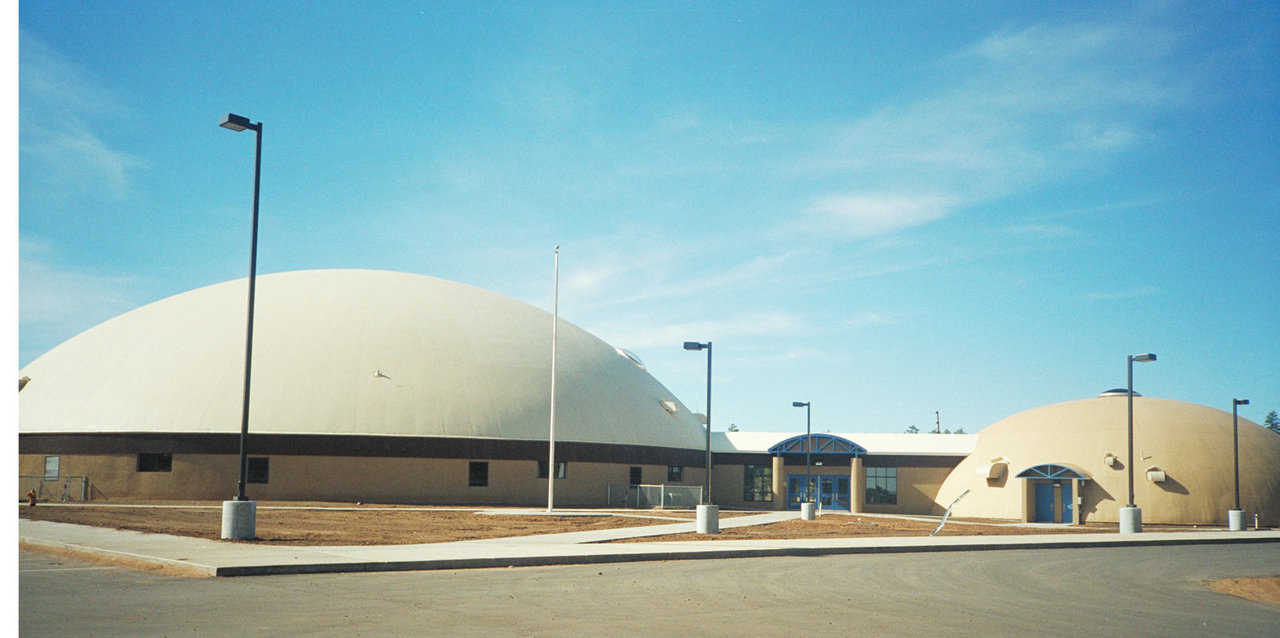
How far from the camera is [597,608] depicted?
1271 centimetres

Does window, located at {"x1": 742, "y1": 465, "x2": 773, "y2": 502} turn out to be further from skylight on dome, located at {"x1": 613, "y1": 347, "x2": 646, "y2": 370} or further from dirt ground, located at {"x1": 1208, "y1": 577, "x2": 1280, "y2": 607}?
dirt ground, located at {"x1": 1208, "y1": 577, "x2": 1280, "y2": 607}

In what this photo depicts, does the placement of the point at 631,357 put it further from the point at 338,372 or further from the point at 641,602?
the point at 641,602

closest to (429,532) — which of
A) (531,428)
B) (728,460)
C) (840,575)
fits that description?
(840,575)

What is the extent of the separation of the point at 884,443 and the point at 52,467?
139 ft

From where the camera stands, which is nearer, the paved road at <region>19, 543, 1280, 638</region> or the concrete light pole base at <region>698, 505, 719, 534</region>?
the paved road at <region>19, 543, 1280, 638</region>

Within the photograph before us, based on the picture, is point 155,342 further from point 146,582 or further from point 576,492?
point 146,582

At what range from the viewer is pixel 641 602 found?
530 inches

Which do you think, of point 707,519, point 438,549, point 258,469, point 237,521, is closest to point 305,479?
point 258,469

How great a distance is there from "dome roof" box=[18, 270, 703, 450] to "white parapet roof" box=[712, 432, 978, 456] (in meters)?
5.74

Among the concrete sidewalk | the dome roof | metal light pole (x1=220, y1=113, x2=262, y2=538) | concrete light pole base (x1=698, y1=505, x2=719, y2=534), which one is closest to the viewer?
the concrete sidewalk

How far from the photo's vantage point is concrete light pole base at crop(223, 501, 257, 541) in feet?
69.8

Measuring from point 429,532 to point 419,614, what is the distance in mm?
15707

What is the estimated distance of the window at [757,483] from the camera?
6162 cm

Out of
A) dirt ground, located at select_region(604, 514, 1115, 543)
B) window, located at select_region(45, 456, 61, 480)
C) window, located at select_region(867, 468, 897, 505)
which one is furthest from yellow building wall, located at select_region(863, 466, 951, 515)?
window, located at select_region(45, 456, 61, 480)
